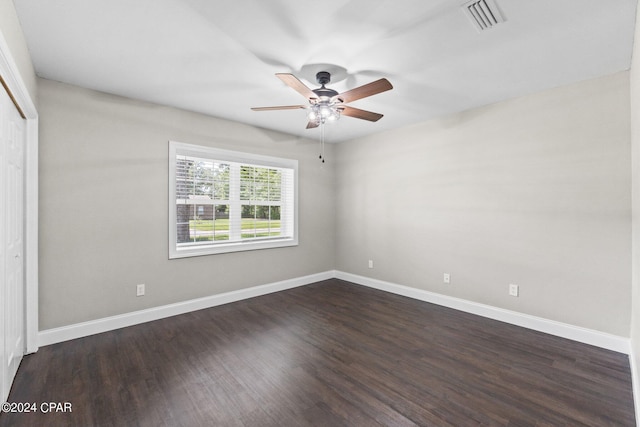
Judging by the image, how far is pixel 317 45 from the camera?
85.0 inches

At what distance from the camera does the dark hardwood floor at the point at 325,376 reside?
1.78 metres

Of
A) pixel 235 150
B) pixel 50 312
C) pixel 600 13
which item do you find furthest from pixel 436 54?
pixel 50 312

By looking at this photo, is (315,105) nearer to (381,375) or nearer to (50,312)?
(381,375)

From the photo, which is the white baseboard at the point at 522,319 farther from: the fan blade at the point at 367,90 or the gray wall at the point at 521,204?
the fan blade at the point at 367,90

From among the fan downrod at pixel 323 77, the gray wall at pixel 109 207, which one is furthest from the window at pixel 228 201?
the fan downrod at pixel 323 77

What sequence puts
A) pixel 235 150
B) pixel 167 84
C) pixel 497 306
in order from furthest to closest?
pixel 235 150, pixel 497 306, pixel 167 84

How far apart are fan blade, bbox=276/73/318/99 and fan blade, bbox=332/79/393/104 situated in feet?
0.75

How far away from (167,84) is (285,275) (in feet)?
9.86

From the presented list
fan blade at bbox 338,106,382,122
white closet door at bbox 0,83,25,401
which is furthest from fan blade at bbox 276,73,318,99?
white closet door at bbox 0,83,25,401

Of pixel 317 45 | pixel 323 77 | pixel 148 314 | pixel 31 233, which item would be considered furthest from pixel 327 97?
pixel 148 314

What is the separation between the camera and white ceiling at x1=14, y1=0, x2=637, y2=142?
70.4 inches

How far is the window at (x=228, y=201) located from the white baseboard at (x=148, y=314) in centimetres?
60

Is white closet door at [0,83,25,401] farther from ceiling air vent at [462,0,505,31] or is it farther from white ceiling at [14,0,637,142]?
ceiling air vent at [462,0,505,31]

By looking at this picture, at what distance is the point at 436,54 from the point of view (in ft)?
7.52
